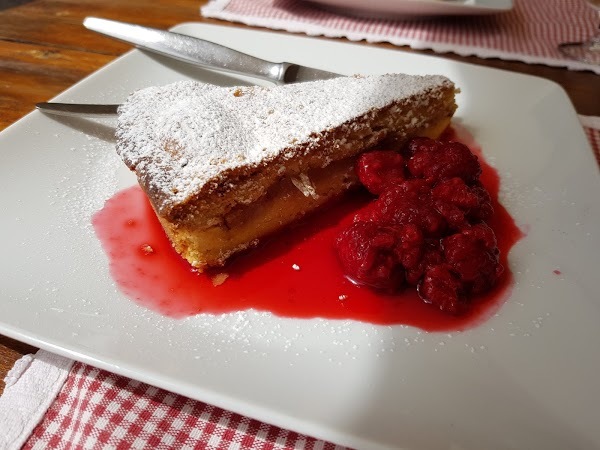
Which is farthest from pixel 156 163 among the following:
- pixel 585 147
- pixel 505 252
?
pixel 585 147

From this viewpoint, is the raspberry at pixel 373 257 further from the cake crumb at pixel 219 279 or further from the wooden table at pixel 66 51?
the wooden table at pixel 66 51

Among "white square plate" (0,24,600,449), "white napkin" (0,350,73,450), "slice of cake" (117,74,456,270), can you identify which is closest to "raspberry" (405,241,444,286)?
"white square plate" (0,24,600,449)

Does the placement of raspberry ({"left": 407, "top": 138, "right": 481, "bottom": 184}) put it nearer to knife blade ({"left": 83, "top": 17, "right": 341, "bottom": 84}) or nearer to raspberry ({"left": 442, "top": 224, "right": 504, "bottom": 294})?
raspberry ({"left": 442, "top": 224, "right": 504, "bottom": 294})

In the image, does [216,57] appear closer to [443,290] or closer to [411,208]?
[411,208]

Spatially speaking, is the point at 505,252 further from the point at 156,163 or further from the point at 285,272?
the point at 156,163

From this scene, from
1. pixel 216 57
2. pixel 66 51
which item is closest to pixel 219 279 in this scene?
pixel 216 57

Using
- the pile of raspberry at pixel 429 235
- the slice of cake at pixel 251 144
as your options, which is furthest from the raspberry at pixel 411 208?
the slice of cake at pixel 251 144
